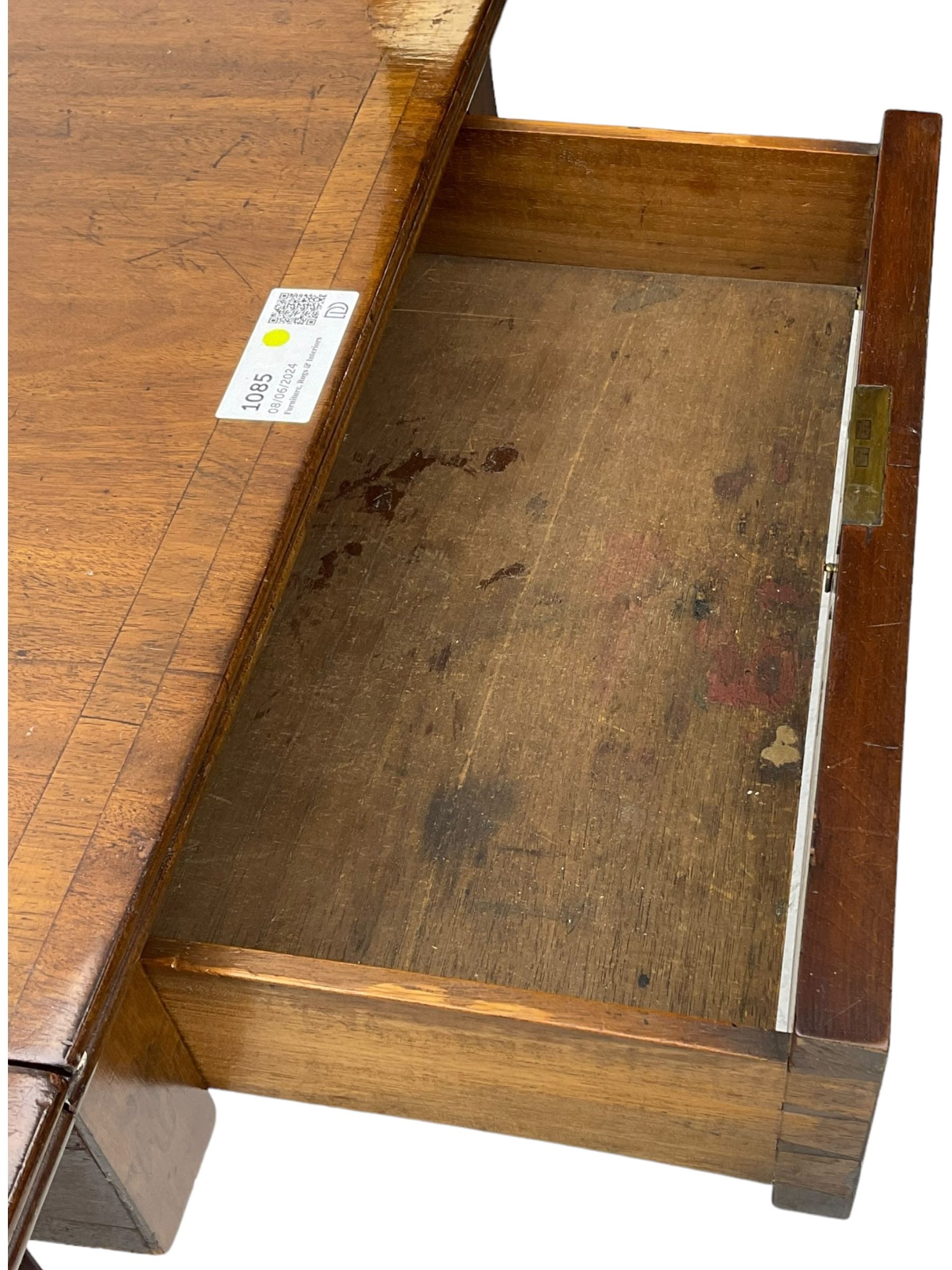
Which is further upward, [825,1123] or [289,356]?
[289,356]

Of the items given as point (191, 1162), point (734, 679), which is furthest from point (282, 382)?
point (191, 1162)

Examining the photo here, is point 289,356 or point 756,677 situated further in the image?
point 756,677

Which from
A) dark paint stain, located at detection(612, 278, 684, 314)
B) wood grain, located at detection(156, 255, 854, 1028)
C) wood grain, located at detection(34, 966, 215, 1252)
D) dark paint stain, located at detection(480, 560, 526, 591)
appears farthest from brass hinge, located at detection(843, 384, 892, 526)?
wood grain, located at detection(34, 966, 215, 1252)

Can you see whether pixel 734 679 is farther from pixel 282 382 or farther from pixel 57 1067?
pixel 57 1067

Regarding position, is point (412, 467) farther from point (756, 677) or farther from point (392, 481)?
point (756, 677)

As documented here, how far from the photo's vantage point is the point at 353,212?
1.32 meters

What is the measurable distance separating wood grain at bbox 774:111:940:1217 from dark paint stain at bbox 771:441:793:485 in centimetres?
24

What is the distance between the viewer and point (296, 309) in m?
1.25

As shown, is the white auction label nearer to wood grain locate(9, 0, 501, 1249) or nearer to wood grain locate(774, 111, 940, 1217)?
wood grain locate(9, 0, 501, 1249)

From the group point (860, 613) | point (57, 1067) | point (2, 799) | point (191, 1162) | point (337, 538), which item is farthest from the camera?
point (337, 538)

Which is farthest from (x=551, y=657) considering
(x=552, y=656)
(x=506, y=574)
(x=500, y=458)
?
(x=500, y=458)

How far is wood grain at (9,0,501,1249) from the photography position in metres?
0.95

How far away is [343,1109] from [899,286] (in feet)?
2.75

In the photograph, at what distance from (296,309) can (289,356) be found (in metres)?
0.06
